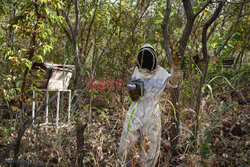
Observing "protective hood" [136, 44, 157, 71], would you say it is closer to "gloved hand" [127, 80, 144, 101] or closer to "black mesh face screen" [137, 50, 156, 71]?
"black mesh face screen" [137, 50, 156, 71]

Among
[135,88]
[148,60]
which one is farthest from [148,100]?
[148,60]

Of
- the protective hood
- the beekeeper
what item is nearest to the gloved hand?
the beekeeper

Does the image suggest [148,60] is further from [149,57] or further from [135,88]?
[135,88]

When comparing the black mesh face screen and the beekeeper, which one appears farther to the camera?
the black mesh face screen

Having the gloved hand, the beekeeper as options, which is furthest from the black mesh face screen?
the gloved hand

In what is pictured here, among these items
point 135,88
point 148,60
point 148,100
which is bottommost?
point 148,100

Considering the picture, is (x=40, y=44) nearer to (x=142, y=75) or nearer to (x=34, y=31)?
(x=34, y=31)

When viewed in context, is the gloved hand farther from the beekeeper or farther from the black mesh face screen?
the black mesh face screen

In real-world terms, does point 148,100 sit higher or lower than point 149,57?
lower

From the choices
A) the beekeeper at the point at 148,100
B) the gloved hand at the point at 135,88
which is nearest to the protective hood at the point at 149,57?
the beekeeper at the point at 148,100

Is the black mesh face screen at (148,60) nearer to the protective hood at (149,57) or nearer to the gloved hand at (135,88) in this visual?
the protective hood at (149,57)

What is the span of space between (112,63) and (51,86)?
3.89 meters

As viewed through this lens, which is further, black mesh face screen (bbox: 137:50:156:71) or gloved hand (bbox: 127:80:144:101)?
black mesh face screen (bbox: 137:50:156:71)

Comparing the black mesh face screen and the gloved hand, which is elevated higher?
the black mesh face screen
